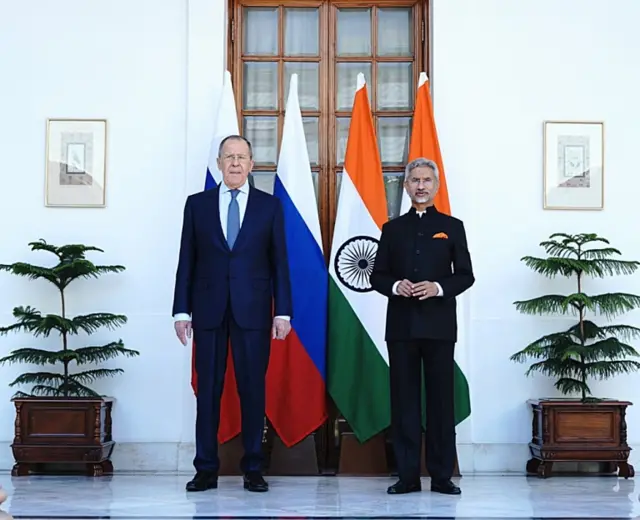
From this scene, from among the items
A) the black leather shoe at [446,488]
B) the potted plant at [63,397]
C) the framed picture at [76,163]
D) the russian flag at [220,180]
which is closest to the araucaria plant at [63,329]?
the potted plant at [63,397]

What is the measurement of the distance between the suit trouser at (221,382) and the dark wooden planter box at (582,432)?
1598mm

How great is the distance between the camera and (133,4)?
618 cm

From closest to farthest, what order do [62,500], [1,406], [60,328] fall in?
[62,500] → [60,328] → [1,406]

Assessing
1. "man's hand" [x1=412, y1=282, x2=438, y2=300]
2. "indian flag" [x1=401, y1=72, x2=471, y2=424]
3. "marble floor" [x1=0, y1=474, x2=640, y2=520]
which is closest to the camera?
"marble floor" [x1=0, y1=474, x2=640, y2=520]

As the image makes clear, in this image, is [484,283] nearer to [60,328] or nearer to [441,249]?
[441,249]

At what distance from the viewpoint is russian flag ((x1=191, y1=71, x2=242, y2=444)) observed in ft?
18.8

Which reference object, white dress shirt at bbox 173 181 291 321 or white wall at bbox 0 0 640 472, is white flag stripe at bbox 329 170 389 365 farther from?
white dress shirt at bbox 173 181 291 321

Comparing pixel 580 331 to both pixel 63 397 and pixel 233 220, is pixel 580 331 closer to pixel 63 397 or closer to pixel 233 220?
pixel 233 220

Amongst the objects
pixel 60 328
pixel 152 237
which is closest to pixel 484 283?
pixel 152 237

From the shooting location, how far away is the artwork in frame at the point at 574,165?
6105mm

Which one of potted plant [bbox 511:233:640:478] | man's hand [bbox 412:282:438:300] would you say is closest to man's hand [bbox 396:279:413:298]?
man's hand [bbox 412:282:438:300]

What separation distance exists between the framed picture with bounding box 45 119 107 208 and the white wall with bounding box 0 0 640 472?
0.05 metres

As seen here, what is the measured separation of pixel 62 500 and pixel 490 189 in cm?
294

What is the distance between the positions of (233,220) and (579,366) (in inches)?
80.9
